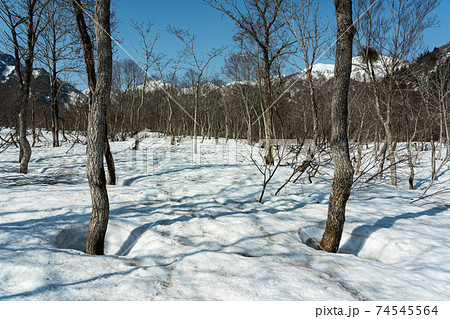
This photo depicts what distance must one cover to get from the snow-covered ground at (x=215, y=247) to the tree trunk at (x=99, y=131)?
0.36 metres

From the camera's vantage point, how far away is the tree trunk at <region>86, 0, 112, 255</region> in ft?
9.67

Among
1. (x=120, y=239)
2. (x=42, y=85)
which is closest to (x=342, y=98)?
(x=120, y=239)

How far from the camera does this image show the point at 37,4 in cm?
759

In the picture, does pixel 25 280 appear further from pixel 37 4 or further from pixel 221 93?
pixel 221 93

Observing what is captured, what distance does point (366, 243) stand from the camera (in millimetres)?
3852

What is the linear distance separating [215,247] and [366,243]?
8.69 feet

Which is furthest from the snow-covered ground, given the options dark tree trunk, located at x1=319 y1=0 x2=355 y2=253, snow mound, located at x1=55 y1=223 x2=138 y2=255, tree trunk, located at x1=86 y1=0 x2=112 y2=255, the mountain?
the mountain

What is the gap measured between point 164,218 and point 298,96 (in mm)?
28346

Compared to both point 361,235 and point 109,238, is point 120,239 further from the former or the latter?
point 361,235

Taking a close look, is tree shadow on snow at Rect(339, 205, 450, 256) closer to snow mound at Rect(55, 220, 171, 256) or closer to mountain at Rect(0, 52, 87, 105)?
snow mound at Rect(55, 220, 171, 256)

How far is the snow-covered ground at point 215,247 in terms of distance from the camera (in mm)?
2119

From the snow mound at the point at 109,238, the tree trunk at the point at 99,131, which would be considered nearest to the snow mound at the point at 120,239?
the snow mound at the point at 109,238

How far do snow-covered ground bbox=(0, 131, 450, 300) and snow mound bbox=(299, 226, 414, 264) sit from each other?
0.02m

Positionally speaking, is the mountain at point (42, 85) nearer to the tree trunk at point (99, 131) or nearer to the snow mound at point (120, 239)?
the tree trunk at point (99, 131)
